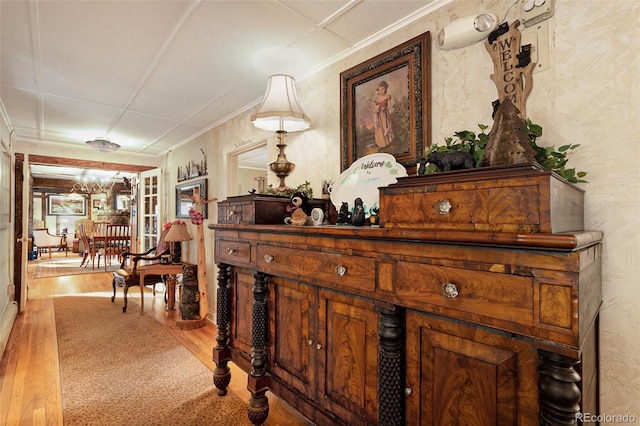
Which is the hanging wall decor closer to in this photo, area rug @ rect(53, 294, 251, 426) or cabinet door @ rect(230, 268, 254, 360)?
area rug @ rect(53, 294, 251, 426)

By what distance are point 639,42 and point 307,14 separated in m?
1.48

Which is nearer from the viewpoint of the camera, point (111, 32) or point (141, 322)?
point (111, 32)

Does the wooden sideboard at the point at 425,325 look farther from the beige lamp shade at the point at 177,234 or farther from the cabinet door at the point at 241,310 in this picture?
the beige lamp shade at the point at 177,234

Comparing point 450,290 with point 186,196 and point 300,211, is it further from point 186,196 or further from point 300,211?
point 186,196

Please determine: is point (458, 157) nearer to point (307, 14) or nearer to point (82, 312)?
point (307, 14)

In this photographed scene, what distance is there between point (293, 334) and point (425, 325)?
2.49 feet

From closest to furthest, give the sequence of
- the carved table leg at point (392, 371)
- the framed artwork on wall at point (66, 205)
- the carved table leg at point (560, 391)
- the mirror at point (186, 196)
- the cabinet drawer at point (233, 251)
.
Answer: the carved table leg at point (560, 391)
the carved table leg at point (392, 371)
the cabinet drawer at point (233, 251)
the mirror at point (186, 196)
the framed artwork on wall at point (66, 205)

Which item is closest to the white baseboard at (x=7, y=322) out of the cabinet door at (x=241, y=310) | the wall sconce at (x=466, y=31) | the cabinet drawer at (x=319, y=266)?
the cabinet door at (x=241, y=310)

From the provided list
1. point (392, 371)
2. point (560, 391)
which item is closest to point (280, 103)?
point (392, 371)

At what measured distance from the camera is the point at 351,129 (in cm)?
212

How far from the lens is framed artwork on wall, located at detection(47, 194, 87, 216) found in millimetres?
12133

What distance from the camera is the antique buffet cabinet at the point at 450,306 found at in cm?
78

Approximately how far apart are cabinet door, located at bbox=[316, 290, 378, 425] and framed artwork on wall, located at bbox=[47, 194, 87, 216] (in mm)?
14417

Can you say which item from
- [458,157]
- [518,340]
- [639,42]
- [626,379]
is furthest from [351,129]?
[626,379]
